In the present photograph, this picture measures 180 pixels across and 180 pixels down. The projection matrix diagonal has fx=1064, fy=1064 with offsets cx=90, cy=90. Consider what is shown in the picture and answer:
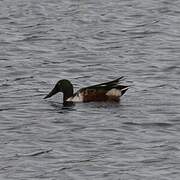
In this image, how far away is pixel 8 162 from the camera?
14.9m

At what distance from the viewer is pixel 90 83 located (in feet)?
68.0

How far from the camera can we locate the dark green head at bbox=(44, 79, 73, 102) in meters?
19.6

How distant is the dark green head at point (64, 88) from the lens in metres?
19.6

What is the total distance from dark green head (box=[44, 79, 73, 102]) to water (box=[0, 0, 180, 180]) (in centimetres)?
19

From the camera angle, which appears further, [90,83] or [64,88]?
[90,83]

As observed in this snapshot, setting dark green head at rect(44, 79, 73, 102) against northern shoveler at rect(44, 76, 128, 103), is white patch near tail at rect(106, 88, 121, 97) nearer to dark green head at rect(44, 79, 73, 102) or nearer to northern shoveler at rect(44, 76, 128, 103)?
northern shoveler at rect(44, 76, 128, 103)

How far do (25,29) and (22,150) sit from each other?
10717 mm

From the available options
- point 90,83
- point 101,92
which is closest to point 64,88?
point 101,92

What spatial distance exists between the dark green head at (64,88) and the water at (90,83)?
19 cm

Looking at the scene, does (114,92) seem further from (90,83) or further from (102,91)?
(90,83)

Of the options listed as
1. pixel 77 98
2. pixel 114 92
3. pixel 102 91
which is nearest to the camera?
pixel 114 92

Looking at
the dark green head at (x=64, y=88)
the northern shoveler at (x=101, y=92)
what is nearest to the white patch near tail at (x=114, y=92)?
the northern shoveler at (x=101, y=92)

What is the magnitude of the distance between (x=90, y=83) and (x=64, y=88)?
3.84ft

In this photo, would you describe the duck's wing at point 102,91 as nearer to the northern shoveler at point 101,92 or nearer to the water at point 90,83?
the northern shoveler at point 101,92
